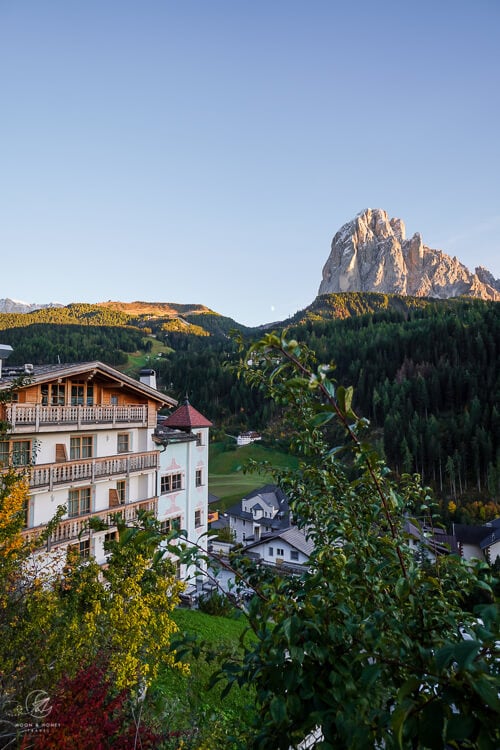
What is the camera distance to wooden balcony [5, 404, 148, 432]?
1647cm

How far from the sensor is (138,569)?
35.6 ft

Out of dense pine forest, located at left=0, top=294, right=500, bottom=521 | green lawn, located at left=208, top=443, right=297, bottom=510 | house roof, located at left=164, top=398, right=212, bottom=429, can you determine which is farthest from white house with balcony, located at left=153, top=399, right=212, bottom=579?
green lawn, located at left=208, top=443, right=297, bottom=510

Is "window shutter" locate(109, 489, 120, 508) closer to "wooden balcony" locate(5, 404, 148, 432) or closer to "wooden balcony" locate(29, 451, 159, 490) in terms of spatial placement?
"wooden balcony" locate(29, 451, 159, 490)

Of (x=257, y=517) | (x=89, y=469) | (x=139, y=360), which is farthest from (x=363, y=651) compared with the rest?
(x=139, y=360)

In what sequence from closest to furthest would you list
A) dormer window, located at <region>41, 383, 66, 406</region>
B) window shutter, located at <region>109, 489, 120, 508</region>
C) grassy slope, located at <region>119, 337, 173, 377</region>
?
dormer window, located at <region>41, 383, 66, 406</region> → window shutter, located at <region>109, 489, 120, 508</region> → grassy slope, located at <region>119, 337, 173, 377</region>

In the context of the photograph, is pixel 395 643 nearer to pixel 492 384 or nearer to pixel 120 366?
pixel 492 384

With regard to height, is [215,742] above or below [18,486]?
below

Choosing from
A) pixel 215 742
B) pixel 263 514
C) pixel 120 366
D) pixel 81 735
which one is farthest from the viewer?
pixel 120 366

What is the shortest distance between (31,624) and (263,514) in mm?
53483

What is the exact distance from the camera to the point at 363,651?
220 centimetres

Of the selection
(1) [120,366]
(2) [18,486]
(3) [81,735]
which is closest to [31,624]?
(3) [81,735]

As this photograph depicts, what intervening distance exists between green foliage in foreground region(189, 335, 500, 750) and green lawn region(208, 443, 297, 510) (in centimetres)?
6651

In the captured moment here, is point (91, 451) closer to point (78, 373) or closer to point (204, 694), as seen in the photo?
point (78, 373)

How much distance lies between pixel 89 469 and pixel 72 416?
2809mm
